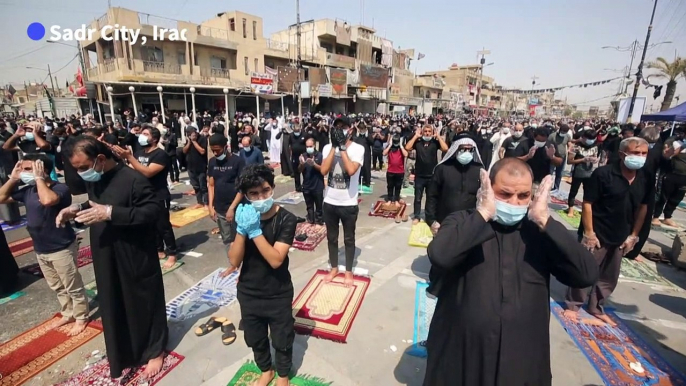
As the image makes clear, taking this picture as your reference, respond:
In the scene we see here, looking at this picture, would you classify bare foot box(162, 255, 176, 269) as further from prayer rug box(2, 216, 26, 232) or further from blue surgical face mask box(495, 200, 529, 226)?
blue surgical face mask box(495, 200, 529, 226)

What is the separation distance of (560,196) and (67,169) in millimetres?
12022

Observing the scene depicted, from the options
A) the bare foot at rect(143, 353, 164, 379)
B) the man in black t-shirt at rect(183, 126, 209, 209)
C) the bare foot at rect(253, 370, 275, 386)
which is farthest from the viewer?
the man in black t-shirt at rect(183, 126, 209, 209)

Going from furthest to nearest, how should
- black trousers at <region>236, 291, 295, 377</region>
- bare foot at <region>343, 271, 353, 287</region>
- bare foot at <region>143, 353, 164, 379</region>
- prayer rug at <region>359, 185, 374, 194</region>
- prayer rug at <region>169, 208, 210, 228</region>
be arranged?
prayer rug at <region>359, 185, 374, 194</region> < prayer rug at <region>169, 208, 210, 228</region> < bare foot at <region>343, 271, 353, 287</region> < bare foot at <region>143, 353, 164, 379</region> < black trousers at <region>236, 291, 295, 377</region>

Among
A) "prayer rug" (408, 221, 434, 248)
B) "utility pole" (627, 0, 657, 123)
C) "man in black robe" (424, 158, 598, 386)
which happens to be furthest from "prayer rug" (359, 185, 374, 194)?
"utility pole" (627, 0, 657, 123)

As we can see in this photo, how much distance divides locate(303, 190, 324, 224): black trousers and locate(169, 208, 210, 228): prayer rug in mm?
2423

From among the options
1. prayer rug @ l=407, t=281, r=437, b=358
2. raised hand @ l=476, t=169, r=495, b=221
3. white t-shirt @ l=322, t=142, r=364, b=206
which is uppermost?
raised hand @ l=476, t=169, r=495, b=221

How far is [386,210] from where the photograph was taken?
757 centimetres

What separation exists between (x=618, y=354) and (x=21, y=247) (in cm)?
856

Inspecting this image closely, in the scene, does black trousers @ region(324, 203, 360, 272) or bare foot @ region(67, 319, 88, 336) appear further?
black trousers @ region(324, 203, 360, 272)

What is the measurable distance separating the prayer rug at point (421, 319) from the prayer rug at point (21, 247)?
6.37m

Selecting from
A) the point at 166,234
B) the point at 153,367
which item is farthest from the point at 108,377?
the point at 166,234

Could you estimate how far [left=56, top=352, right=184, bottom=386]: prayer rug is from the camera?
2.74 meters

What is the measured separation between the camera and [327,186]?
13.5ft

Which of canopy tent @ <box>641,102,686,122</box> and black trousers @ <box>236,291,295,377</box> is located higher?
canopy tent @ <box>641,102,686,122</box>
